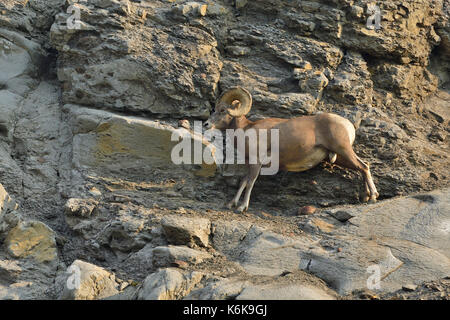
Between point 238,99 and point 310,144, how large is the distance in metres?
1.73

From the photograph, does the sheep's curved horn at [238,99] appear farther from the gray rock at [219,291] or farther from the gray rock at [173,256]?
the gray rock at [219,291]

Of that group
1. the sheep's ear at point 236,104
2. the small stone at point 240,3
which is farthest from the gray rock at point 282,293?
the small stone at point 240,3

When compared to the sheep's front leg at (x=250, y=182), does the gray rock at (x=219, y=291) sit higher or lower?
higher

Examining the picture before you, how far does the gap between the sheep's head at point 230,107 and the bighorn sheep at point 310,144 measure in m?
0.02

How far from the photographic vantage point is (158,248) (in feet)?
30.3

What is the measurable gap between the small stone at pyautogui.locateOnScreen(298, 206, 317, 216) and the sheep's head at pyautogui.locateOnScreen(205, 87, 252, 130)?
7.44ft

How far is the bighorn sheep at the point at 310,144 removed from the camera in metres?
11.4

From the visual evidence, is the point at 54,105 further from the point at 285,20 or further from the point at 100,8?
the point at 285,20

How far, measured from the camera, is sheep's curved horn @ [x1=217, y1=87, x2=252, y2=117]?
11.9 metres

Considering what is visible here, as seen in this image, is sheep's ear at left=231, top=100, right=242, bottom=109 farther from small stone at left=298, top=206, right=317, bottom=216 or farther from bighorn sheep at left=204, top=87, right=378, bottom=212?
small stone at left=298, top=206, right=317, bottom=216

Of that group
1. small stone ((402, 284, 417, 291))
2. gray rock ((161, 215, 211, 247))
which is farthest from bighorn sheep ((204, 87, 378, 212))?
small stone ((402, 284, 417, 291))

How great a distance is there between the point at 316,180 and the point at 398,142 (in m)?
2.00

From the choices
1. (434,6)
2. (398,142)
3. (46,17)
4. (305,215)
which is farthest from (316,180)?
(46,17)

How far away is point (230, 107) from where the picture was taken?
470 inches
